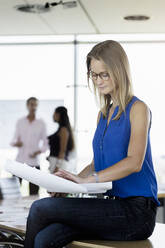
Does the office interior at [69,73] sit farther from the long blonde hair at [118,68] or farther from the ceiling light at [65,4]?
the long blonde hair at [118,68]

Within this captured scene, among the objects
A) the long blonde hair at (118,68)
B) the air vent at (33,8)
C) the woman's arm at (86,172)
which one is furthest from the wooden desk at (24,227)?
the air vent at (33,8)

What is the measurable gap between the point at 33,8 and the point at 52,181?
5824 millimetres

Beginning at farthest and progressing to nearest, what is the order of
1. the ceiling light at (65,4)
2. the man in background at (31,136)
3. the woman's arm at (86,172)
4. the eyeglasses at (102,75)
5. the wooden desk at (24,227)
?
the man in background at (31,136) → the ceiling light at (65,4) → the woman's arm at (86,172) → the eyeglasses at (102,75) → the wooden desk at (24,227)

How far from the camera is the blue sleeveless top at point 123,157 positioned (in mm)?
2273

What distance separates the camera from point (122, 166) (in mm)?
2172

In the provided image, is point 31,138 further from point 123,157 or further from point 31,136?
point 123,157

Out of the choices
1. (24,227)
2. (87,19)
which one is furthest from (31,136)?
(24,227)

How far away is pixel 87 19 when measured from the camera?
820 centimetres

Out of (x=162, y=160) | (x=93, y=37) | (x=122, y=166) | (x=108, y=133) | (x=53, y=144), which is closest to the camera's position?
(x=122, y=166)

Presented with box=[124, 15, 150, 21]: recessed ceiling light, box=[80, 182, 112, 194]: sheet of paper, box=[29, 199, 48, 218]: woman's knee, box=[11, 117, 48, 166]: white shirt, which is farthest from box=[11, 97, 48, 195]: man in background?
box=[80, 182, 112, 194]: sheet of paper

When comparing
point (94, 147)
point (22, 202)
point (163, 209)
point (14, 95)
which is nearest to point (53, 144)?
point (14, 95)

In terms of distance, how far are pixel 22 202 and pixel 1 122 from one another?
20.6 ft

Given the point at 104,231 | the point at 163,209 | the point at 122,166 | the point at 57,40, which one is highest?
the point at 57,40

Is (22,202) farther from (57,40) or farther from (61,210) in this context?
(57,40)
